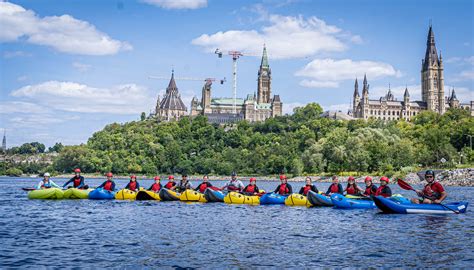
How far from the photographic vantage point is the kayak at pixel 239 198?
107 feet

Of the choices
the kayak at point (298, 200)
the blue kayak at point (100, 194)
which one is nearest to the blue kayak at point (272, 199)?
the kayak at point (298, 200)

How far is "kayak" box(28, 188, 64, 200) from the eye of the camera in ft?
114

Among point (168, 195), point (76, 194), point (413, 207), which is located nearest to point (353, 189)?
point (413, 207)

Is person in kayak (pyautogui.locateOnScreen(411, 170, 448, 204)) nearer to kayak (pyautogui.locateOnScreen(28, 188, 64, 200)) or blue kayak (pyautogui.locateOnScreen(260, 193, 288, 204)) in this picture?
blue kayak (pyautogui.locateOnScreen(260, 193, 288, 204))

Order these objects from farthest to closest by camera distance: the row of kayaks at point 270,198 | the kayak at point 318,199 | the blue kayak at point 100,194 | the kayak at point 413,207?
1. the blue kayak at point 100,194
2. the kayak at point 318,199
3. the row of kayaks at point 270,198
4. the kayak at point 413,207

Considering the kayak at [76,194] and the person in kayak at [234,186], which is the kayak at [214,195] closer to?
the person in kayak at [234,186]

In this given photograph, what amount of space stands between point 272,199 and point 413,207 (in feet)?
28.7

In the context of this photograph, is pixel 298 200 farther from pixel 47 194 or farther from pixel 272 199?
pixel 47 194

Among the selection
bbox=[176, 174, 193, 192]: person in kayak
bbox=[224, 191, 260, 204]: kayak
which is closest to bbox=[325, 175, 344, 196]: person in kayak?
bbox=[224, 191, 260, 204]: kayak

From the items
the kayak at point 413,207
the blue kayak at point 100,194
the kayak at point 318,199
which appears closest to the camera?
the kayak at point 413,207

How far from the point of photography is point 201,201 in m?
34.3

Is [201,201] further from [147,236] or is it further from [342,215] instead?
[147,236]

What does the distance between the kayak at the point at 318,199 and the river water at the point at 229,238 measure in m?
0.95

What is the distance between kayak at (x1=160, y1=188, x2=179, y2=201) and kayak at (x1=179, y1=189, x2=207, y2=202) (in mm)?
310
